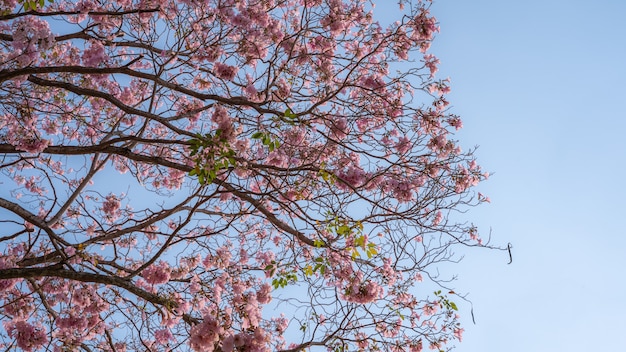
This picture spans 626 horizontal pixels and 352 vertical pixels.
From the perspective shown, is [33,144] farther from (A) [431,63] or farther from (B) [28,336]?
(A) [431,63]

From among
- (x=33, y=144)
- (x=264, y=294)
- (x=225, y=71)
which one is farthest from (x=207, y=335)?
(x=225, y=71)

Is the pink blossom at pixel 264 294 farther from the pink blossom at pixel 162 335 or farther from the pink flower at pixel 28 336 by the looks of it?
the pink flower at pixel 28 336

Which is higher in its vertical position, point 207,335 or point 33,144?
point 33,144

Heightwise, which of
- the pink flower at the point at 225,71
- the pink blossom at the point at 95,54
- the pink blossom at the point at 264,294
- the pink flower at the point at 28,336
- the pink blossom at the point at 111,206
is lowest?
the pink flower at the point at 28,336

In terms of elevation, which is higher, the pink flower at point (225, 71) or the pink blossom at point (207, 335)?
the pink flower at point (225, 71)

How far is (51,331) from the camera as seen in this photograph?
470cm

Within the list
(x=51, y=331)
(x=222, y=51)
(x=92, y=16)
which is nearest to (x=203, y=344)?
(x=51, y=331)

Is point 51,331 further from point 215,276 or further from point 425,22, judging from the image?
point 425,22

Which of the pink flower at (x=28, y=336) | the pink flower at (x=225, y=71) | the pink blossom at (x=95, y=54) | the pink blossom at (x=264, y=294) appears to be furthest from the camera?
the pink flower at (x=225, y=71)

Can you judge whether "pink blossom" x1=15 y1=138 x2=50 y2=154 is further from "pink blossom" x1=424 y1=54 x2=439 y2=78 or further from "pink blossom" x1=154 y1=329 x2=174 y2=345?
"pink blossom" x1=424 y1=54 x2=439 y2=78

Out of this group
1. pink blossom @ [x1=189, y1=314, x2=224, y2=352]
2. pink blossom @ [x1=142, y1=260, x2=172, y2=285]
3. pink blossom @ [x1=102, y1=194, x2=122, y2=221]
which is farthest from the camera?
pink blossom @ [x1=102, y1=194, x2=122, y2=221]

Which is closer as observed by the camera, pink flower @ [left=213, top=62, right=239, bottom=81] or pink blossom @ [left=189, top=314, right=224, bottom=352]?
pink blossom @ [left=189, top=314, right=224, bottom=352]

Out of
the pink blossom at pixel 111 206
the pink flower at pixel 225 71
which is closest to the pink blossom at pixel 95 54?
the pink flower at pixel 225 71

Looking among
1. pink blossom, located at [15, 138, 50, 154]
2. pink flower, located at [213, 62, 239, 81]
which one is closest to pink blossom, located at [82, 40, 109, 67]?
pink blossom, located at [15, 138, 50, 154]
